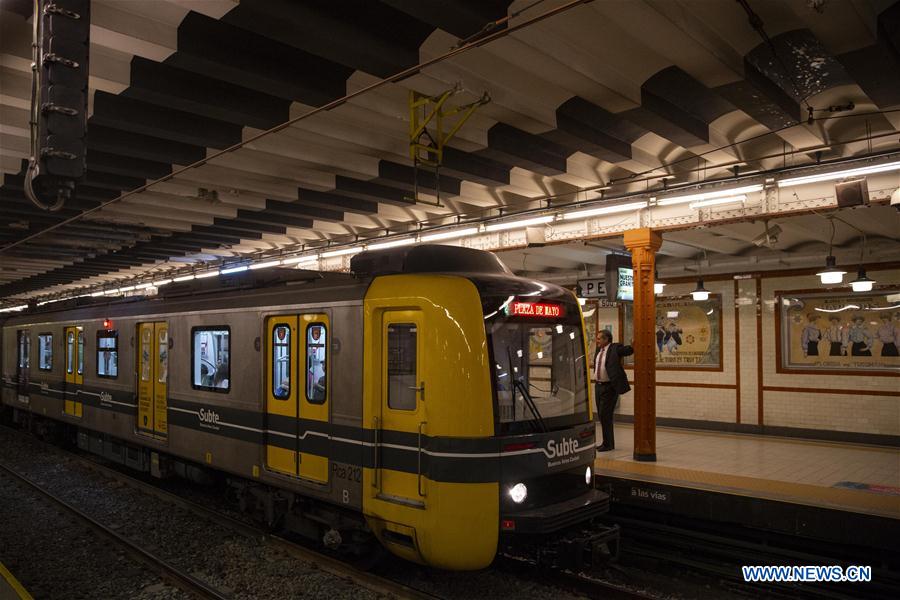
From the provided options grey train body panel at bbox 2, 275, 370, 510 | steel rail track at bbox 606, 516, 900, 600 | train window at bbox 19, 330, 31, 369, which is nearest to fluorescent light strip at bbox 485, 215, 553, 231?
grey train body panel at bbox 2, 275, 370, 510

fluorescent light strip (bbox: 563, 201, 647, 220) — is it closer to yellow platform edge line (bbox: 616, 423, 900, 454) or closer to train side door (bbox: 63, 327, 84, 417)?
yellow platform edge line (bbox: 616, 423, 900, 454)

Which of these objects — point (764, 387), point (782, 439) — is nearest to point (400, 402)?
point (782, 439)

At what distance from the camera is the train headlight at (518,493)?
525cm

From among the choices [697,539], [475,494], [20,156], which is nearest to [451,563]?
[475,494]

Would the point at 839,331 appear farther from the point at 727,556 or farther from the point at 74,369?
the point at 74,369

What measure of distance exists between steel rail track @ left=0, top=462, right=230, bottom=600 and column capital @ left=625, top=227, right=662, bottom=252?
6900 millimetres

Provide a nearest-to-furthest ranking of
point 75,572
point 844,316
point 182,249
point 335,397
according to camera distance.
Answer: point 335,397 → point 75,572 → point 844,316 → point 182,249

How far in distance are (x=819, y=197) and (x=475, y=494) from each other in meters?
5.73

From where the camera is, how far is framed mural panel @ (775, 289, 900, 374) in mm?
11328

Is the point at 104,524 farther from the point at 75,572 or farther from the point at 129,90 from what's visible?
the point at 129,90

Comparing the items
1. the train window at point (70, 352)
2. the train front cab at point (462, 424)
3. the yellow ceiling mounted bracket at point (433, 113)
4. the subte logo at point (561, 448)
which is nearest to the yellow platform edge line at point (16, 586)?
the train front cab at point (462, 424)

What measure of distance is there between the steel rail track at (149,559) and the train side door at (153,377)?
132 centimetres

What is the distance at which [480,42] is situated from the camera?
181 inches

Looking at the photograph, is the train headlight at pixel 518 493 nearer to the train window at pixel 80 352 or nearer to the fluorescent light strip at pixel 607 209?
the fluorescent light strip at pixel 607 209
